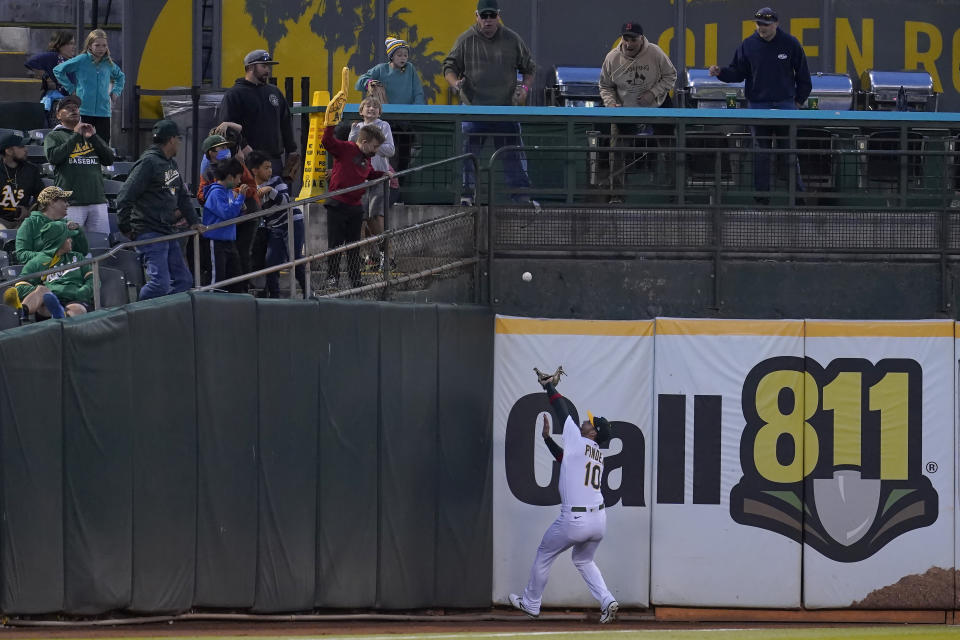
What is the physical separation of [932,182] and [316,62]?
798 cm

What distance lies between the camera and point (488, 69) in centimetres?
Result: 1488

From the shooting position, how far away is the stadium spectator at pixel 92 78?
619 inches

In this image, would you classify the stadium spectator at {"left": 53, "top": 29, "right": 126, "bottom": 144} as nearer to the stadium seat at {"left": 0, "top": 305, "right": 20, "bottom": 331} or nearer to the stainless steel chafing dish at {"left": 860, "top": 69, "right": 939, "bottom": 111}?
the stadium seat at {"left": 0, "top": 305, "right": 20, "bottom": 331}

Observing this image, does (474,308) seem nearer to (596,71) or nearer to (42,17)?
(596,71)

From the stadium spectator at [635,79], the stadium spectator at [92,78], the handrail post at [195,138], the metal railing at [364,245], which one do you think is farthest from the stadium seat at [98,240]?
the stadium spectator at [635,79]

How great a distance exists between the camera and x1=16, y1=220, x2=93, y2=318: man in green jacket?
37.5 feet

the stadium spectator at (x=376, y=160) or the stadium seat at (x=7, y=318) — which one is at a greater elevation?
the stadium spectator at (x=376, y=160)

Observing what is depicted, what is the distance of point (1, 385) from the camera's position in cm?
1089

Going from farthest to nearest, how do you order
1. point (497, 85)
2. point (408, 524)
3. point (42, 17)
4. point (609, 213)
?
point (42, 17) < point (497, 85) < point (609, 213) < point (408, 524)

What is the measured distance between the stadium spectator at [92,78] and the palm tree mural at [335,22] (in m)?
3.26

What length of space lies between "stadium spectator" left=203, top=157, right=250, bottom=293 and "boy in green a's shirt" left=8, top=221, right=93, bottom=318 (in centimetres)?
108

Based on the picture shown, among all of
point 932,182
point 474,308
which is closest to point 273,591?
point 474,308

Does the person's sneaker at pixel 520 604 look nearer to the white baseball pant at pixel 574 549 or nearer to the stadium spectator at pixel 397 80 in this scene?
the white baseball pant at pixel 574 549

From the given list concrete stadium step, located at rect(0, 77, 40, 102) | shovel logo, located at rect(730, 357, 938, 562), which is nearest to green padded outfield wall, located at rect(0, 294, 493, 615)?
shovel logo, located at rect(730, 357, 938, 562)
